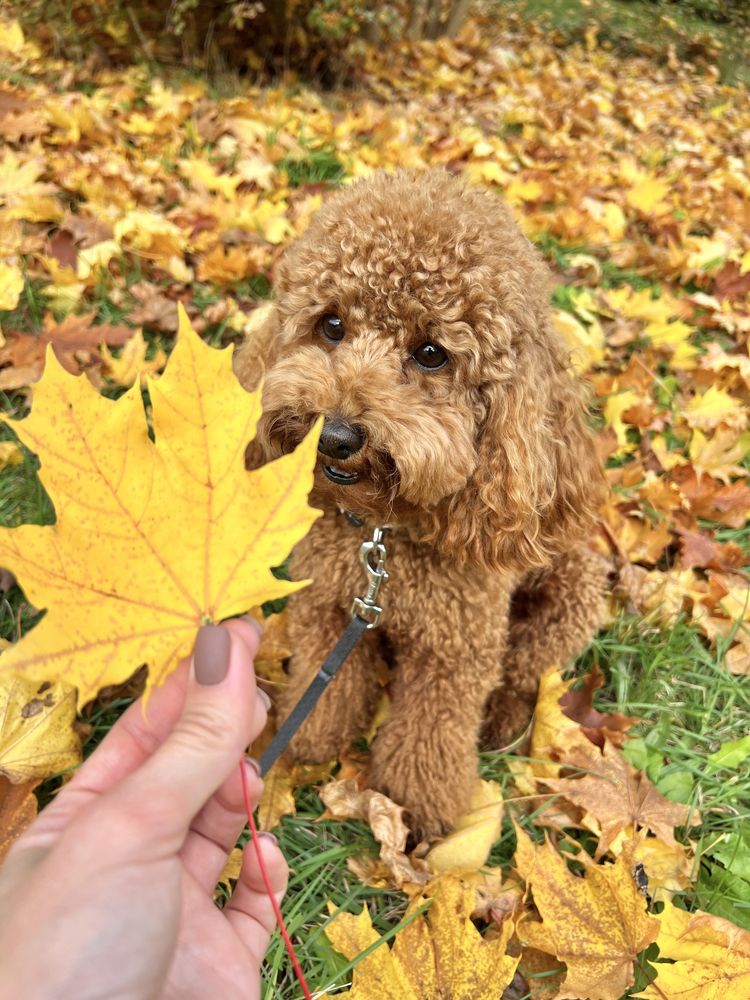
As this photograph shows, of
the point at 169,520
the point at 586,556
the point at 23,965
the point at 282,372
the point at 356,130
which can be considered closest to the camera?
the point at 23,965

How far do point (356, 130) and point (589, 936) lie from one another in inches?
210

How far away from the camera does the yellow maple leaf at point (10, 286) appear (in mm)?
2596

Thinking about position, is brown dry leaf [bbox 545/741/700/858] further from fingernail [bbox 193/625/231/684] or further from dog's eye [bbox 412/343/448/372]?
fingernail [bbox 193/625/231/684]

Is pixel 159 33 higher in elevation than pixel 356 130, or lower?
higher

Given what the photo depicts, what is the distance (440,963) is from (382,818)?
0.49m

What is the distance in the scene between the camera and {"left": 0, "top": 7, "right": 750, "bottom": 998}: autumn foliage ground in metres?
1.67

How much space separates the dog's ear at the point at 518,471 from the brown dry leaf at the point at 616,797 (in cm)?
74

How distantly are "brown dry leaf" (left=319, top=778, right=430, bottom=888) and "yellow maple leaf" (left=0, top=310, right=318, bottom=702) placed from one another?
128cm

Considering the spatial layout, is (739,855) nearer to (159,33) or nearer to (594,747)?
(594,747)

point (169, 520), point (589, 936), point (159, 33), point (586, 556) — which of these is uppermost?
point (159, 33)

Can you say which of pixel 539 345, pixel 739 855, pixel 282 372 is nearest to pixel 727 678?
pixel 739 855

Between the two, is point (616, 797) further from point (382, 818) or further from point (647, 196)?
point (647, 196)

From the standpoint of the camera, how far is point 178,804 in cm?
94

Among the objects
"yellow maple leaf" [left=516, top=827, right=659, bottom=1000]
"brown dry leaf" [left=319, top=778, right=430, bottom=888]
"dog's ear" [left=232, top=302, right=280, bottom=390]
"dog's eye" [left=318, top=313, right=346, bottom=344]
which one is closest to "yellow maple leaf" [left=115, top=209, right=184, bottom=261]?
"dog's ear" [left=232, top=302, right=280, bottom=390]
